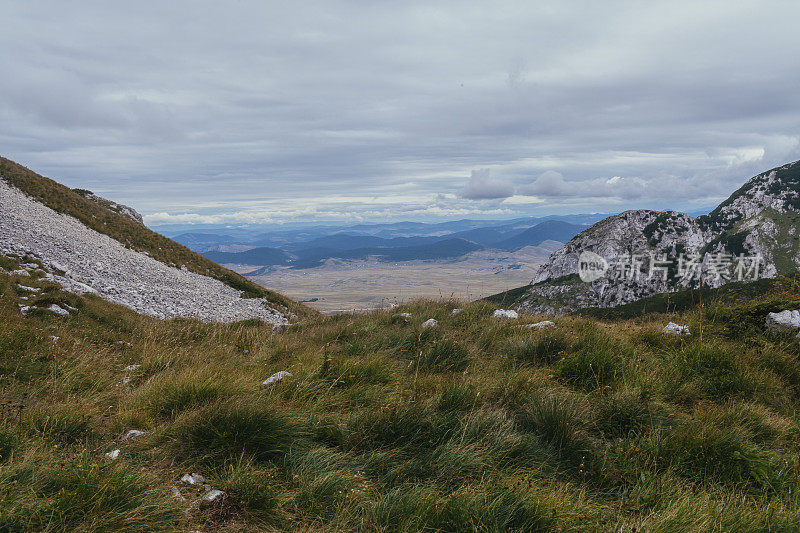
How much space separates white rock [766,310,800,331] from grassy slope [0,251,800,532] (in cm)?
67

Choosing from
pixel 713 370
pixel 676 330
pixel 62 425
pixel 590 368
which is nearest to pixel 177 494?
pixel 62 425

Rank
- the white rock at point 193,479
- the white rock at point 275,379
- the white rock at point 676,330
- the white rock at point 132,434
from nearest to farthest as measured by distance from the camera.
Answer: the white rock at point 193,479 < the white rock at point 132,434 < the white rock at point 275,379 < the white rock at point 676,330

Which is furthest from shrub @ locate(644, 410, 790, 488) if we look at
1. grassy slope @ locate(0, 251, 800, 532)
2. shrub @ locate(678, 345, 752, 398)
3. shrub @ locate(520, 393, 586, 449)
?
shrub @ locate(678, 345, 752, 398)

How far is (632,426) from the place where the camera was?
454 centimetres

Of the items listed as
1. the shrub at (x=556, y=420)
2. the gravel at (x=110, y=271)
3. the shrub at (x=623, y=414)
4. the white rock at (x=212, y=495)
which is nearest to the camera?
the white rock at (x=212, y=495)

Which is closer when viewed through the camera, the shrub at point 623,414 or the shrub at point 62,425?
the shrub at point 62,425

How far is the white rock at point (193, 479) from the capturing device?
3.41 metres

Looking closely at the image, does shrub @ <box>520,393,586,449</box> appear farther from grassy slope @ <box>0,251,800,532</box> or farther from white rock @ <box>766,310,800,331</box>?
white rock @ <box>766,310,800,331</box>

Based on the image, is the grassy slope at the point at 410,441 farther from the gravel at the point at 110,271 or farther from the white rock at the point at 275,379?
the gravel at the point at 110,271

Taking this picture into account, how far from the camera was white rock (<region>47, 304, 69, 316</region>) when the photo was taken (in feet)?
39.9

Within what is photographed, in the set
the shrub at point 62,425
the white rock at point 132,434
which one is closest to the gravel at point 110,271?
the shrub at point 62,425

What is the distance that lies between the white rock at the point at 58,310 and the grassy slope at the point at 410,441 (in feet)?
23.1

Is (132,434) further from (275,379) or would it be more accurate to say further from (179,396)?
(275,379)

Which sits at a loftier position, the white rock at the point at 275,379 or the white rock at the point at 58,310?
the white rock at the point at 275,379
